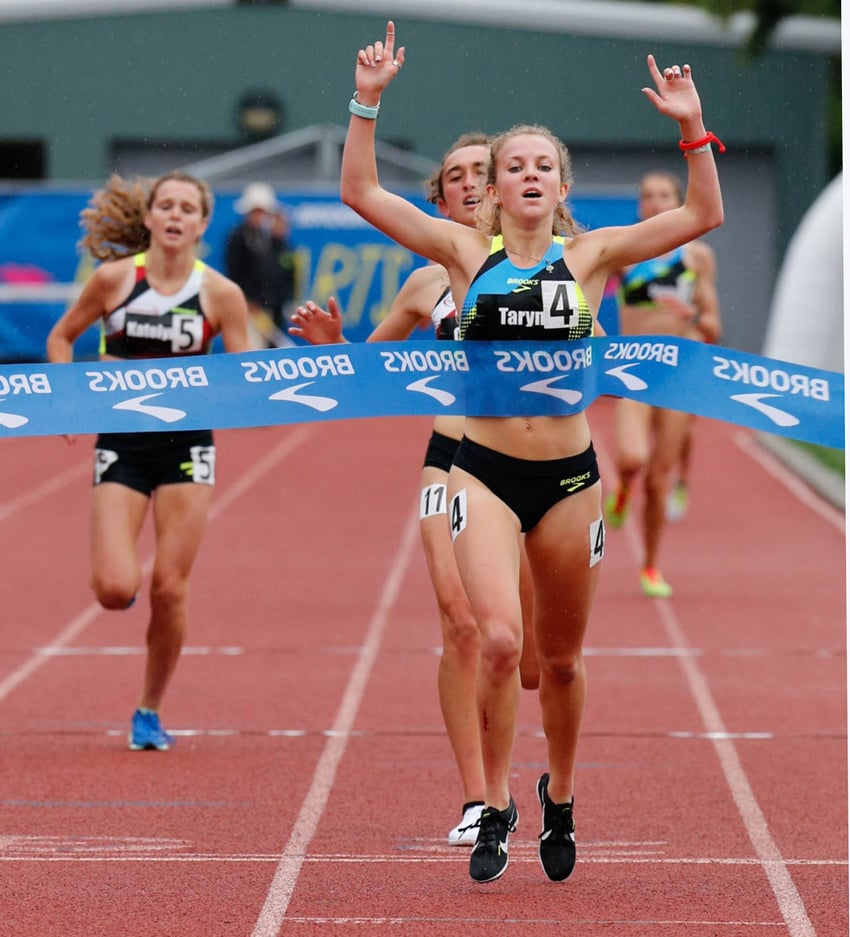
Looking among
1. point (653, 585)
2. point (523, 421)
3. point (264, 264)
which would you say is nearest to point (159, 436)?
point (523, 421)

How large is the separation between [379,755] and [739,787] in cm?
143

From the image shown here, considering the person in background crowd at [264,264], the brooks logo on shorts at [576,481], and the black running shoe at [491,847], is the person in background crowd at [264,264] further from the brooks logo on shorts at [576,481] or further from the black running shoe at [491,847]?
the black running shoe at [491,847]

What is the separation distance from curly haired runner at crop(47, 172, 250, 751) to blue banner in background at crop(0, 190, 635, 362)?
54.0ft

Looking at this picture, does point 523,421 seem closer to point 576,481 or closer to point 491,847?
point 576,481

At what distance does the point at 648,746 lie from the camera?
310 inches

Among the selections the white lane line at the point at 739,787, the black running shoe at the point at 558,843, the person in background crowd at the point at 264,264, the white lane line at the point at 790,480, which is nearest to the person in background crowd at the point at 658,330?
the white lane line at the point at 739,787

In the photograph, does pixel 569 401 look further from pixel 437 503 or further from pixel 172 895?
pixel 172 895

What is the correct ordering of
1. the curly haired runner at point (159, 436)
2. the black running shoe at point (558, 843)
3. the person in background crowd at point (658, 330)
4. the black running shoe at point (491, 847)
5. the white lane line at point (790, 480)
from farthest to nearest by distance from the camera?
the white lane line at point (790, 480)
the person in background crowd at point (658, 330)
the curly haired runner at point (159, 436)
the black running shoe at point (558, 843)
the black running shoe at point (491, 847)

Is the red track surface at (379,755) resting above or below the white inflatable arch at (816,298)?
above

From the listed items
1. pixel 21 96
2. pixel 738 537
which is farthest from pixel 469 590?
pixel 21 96

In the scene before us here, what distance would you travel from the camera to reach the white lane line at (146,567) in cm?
941

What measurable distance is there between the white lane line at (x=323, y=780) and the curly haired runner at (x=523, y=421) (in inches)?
22.6

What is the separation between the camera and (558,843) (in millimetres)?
5625

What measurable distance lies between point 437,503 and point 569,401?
911mm
